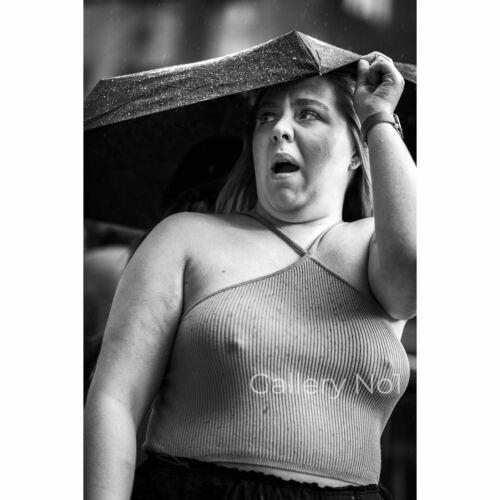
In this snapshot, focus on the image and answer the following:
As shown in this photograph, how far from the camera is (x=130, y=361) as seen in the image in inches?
56.2

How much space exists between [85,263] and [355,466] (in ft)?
1.62

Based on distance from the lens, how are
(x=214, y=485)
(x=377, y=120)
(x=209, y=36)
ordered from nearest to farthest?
(x=214, y=485) → (x=377, y=120) → (x=209, y=36)

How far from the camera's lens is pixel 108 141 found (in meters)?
1.57

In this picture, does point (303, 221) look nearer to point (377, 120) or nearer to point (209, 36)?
point (377, 120)

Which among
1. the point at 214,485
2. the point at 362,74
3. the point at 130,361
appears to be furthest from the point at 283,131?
the point at 214,485

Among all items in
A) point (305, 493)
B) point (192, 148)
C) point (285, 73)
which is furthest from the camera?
point (192, 148)

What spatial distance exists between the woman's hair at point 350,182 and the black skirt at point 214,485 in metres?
0.40

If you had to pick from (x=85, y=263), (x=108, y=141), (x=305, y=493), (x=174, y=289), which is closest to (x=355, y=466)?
(x=305, y=493)

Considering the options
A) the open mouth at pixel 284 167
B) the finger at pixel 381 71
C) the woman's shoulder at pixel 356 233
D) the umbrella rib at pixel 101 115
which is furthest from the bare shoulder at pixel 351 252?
the umbrella rib at pixel 101 115

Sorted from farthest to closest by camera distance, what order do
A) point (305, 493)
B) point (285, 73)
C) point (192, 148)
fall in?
point (192, 148), point (285, 73), point (305, 493)

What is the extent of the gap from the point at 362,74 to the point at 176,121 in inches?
11.7

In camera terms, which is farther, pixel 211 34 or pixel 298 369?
pixel 211 34

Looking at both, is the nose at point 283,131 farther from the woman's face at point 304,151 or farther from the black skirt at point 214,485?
the black skirt at point 214,485
